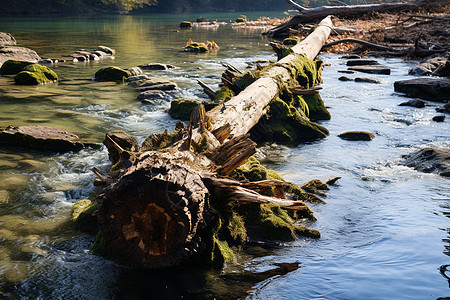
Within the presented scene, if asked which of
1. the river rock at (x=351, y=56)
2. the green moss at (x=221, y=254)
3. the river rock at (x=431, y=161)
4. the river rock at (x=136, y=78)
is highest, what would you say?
the river rock at (x=351, y=56)

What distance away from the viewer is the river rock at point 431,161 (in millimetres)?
5406

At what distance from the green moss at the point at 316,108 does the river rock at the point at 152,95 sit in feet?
11.4

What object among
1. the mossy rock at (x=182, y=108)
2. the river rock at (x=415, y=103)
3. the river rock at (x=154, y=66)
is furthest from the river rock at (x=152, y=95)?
the river rock at (x=415, y=103)

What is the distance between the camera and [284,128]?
7.41 meters

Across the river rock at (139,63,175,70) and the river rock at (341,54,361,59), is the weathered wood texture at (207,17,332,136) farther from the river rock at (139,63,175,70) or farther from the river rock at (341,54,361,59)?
the river rock at (341,54,361,59)

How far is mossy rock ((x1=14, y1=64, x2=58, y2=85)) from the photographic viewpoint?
11031 mm

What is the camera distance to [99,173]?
375 centimetres

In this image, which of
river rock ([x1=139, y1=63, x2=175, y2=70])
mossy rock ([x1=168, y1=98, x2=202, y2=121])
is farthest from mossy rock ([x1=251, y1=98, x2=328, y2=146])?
river rock ([x1=139, y1=63, x2=175, y2=70])

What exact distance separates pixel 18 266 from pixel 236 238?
1.76 meters

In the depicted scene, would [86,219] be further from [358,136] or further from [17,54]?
[17,54]

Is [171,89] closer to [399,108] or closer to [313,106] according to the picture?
[313,106]

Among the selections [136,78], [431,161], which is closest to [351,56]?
[136,78]

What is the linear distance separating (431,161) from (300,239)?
2742 mm

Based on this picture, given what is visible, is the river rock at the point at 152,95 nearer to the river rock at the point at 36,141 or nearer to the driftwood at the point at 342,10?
the river rock at the point at 36,141
